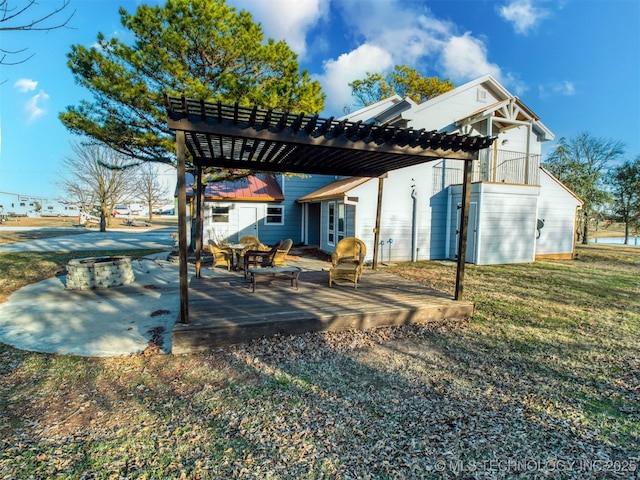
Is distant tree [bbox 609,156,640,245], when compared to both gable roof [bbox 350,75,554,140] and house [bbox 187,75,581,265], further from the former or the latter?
gable roof [bbox 350,75,554,140]

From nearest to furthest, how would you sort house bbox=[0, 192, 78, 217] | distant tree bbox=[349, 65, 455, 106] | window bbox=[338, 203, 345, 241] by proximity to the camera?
window bbox=[338, 203, 345, 241], distant tree bbox=[349, 65, 455, 106], house bbox=[0, 192, 78, 217]

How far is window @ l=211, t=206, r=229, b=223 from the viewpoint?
47.8 ft

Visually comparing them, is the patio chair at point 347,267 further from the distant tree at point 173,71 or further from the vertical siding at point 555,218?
the vertical siding at point 555,218

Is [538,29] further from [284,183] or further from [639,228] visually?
[639,228]

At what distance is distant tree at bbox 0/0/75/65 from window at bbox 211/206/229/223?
1131 centimetres

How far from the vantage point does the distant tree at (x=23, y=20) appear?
3.16 meters

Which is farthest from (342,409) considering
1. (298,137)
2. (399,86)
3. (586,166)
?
(399,86)

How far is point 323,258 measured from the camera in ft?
40.1

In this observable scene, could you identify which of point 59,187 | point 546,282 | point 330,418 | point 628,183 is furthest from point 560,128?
point 59,187

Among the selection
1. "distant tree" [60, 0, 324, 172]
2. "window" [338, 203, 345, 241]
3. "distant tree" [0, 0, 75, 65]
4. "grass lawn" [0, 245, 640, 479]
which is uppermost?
"distant tree" [60, 0, 324, 172]

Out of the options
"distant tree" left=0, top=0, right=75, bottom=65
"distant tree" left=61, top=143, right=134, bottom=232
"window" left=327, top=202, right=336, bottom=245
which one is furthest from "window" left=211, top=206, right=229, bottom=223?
"distant tree" left=61, top=143, right=134, bottom=232

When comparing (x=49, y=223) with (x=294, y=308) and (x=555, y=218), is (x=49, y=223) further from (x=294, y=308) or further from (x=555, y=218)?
(x=555, y=218)

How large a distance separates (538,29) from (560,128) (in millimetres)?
13718

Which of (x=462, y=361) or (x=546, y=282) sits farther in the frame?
(x=546, y=282)
